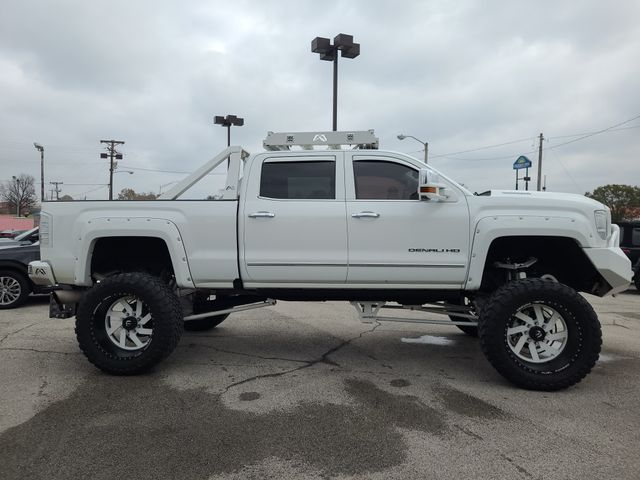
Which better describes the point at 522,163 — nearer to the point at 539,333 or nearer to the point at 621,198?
the point at 621,198

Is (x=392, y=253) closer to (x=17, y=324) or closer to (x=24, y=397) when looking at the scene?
(x=24, y=397)

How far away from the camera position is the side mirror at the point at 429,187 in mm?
4398

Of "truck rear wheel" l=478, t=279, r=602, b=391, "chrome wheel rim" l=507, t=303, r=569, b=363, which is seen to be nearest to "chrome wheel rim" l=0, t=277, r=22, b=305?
"truck rear wheel" l=478, t=279, r=602, b=391

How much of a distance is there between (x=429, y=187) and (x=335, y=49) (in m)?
11.6

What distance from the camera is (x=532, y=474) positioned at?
9.55ft

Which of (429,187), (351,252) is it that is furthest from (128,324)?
(429,187)

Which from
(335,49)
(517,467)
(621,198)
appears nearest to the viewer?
(517,467)

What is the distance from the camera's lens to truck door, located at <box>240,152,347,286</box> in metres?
4.68

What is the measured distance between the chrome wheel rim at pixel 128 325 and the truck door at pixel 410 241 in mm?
2074

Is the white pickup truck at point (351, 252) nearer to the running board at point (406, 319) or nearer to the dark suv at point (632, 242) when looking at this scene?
the running board at point (406, 319)

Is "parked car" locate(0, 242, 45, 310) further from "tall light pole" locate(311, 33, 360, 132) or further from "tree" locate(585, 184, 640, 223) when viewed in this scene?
"tree" locate(585, 184, 640, 223)

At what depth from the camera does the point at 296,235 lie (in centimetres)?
469

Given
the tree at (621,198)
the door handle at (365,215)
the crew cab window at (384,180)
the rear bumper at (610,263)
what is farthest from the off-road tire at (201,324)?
the tree at (621,198)

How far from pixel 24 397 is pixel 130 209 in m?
1.90
